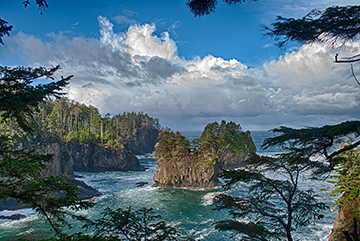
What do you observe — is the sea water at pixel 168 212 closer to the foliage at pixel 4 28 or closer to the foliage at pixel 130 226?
the foliage at pixel 130 226

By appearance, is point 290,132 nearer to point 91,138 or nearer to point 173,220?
point 173,220

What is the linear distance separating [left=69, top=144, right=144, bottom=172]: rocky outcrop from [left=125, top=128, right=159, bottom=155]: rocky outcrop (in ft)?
102

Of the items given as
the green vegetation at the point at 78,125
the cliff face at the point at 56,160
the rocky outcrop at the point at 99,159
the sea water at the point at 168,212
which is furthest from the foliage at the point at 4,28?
the rocky outcrop at the point at 99,159

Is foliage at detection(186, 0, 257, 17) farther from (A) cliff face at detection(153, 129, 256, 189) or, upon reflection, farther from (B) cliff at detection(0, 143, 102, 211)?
(A) cliff face at detection(153, 129, 256, 189)

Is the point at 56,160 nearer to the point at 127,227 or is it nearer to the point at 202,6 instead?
the point at 127,227

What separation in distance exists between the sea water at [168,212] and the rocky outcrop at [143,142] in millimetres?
46570

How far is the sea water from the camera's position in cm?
2066

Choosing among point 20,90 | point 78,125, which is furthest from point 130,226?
point 78,125

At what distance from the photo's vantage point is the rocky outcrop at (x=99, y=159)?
182 ft

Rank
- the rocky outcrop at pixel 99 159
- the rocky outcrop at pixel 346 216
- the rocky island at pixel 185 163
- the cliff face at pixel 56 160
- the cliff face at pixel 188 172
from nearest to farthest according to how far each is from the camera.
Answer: the rocky outcrop at pixel 346 216
the cliff face at pixel 56 160
the cliff face at pixel 188 172
the rocky island at pixel 185 163
the rocky outcrop at pixel 99 159

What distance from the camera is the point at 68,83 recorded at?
7.01 m

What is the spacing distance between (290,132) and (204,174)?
33.3 m

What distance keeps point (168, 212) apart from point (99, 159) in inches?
1424

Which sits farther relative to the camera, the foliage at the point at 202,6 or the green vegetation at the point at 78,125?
the green vegetation at the point at 78,125
